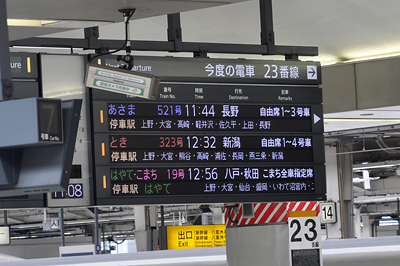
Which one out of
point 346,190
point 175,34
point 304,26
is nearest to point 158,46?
point 175,34

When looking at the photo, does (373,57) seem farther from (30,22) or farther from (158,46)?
(30,22)

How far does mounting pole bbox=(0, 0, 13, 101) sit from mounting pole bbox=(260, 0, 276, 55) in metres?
3.41

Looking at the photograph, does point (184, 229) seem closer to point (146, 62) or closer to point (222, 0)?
point (146, 62)

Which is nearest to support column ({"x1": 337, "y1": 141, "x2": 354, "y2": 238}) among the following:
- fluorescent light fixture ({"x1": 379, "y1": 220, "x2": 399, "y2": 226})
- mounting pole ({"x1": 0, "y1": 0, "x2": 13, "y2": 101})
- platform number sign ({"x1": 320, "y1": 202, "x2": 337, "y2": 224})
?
platform number sign ({"x1": 320, "y1": 202, "x2": 337, "y2": 224})

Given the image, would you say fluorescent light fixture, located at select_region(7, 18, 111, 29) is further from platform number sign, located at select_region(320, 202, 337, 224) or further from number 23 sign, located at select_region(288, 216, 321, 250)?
platform number sign, located at select_region(320, 202, 337, 224)

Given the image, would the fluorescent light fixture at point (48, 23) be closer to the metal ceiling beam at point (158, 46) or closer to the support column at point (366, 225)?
the metal ceiling beam at point (158, 46)

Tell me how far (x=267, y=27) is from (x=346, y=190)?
11.1m

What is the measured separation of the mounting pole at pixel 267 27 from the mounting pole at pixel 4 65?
3407 millimetres

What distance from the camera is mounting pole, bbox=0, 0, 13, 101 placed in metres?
3.27

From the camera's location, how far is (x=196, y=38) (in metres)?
8.02

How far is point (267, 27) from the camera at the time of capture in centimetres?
638

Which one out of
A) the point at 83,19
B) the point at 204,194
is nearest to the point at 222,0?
the point at 83,19

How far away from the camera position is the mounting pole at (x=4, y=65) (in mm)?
3266

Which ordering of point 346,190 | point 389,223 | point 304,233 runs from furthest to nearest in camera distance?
point 389,223 → point 346,190 → point 304,233
